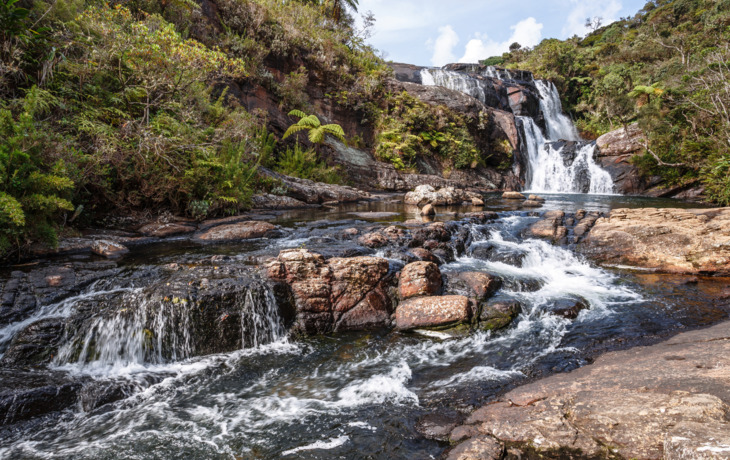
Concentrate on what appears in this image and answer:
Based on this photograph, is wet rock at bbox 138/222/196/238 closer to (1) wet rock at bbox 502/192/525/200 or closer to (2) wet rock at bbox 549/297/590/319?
(2) wet rock at bbox 549/297/590/319

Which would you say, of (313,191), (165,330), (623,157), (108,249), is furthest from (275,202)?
(623,157)

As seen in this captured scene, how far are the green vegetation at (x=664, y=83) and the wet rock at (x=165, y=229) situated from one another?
14658mm

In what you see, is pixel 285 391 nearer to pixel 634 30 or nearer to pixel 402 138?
pixel 402 138

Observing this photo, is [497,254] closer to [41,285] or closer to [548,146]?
[41,285]

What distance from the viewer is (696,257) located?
650 cm

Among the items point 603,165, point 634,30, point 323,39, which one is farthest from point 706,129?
point 634,30

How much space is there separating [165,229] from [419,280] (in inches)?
222

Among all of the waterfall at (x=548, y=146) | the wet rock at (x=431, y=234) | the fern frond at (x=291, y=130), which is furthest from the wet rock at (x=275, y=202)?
the waterfall at (x=548, y=146)

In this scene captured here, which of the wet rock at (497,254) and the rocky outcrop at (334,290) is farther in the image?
the wet rock at (497,254)

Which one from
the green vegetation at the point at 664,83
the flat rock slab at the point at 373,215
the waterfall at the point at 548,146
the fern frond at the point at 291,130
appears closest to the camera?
the flat rock slab at the point at 373,215

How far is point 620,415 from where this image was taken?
2295mm

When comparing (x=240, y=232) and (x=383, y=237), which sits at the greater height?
(x=240, y=232)

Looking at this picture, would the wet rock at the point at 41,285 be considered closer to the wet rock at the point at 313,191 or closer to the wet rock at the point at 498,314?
the wet rock at the point at 498,314

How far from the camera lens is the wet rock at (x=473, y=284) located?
5441 mm
